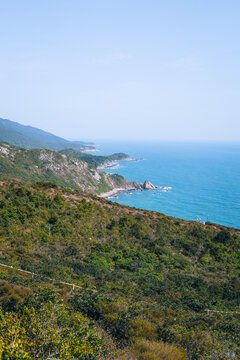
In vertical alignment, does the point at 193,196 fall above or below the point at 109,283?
below

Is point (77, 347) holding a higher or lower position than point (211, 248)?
higher

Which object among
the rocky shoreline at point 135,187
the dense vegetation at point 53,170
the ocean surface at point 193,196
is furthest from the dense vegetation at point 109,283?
the rocky shoreline at point 135,187

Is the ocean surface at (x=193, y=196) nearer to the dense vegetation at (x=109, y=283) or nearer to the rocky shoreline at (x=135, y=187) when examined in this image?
the rocky shoreline at (x=135, y=187)

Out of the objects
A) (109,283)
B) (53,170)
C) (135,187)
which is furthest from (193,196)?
(109,283)

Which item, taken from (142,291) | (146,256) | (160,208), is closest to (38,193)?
(146,256)

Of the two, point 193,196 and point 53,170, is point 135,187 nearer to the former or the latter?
point 193,196

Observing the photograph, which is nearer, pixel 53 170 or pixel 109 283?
pixel 109 283

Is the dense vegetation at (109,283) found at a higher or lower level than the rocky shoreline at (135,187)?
higher

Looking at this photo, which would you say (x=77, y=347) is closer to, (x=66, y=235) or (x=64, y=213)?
(x=66, y=235)
